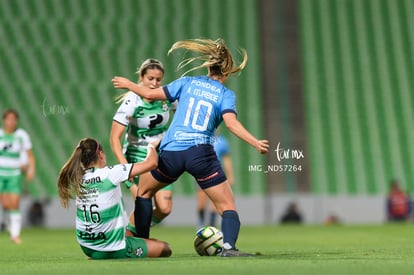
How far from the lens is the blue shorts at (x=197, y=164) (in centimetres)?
866

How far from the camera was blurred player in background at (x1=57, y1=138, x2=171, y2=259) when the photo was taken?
835 centimetres

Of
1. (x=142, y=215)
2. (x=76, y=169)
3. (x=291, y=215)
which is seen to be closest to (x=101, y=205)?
(x=76, y=169)

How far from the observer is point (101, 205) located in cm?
837

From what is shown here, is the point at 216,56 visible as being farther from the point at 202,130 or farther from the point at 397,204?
the point at 397,204

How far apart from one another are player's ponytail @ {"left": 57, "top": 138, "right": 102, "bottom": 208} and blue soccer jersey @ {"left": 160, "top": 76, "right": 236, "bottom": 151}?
0.75m

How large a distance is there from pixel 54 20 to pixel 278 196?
28.4 feet

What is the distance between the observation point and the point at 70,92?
24531mm

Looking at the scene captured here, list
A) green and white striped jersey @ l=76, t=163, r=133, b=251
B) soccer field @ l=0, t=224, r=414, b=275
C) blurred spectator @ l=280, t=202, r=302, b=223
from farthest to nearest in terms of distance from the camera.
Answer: blurred spectator @ l=280, t=202, r=302, b=223 → green and white striped jersey @ l=76, t=163, r=133, b=251 → soccer field @ l=0, t=224, r=414, b=275

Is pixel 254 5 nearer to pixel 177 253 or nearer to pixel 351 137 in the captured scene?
pixel 351 137

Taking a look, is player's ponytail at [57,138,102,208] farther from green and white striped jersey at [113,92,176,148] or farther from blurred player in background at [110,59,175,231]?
green and white striped jersey at [113,92,176,148]

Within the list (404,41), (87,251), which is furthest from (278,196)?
(87,251)

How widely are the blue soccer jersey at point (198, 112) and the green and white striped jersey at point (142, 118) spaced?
1.53 metres

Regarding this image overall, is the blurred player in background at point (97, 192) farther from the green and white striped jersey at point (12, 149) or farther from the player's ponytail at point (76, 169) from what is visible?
the green and white striped jersey at point (12, 149)

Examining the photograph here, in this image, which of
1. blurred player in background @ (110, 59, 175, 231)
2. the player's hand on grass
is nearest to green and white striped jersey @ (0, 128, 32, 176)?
blurred player in background @ (110, 59, 175, 231)
